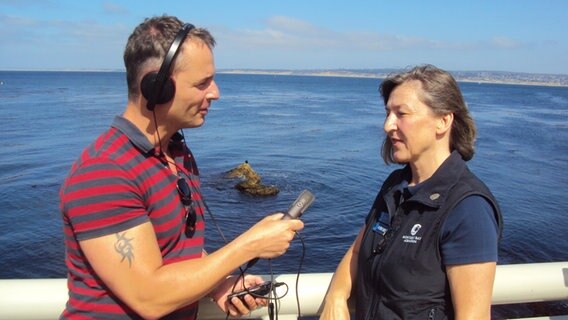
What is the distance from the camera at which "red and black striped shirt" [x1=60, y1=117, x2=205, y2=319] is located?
86.6 inches

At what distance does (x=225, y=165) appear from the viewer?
2352cm

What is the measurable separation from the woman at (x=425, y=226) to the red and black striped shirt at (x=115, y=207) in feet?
3.43

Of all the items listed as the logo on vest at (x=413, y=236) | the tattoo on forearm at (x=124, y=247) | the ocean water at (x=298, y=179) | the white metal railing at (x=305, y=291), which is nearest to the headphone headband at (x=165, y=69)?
the tattoo on forearm at (x=124, y=247)

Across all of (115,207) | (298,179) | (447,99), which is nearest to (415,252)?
(447,99)

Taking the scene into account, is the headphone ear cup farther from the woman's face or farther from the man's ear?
the man's ear

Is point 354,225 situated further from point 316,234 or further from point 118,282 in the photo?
point 118,282

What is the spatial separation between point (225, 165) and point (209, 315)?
20.6 metres

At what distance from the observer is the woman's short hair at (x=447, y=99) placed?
3.01 m

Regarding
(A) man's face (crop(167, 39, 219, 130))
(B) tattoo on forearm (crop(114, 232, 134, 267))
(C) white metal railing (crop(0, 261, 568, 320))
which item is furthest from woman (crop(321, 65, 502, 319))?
(B) tattoo on forearm (crop(114, 232, 134, 267))

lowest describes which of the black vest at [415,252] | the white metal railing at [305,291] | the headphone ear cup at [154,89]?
the white metal railing at [305,291]

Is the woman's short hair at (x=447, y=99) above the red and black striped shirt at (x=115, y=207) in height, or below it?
above

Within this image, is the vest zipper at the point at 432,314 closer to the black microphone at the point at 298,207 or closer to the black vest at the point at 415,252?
the black vest at the point at 415,252

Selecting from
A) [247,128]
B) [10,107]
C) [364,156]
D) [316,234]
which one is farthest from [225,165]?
[10,107]

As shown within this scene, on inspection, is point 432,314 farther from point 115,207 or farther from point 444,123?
point 115,207
